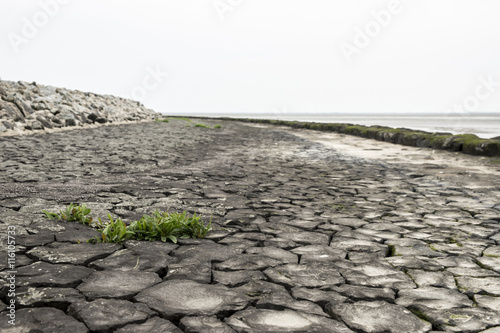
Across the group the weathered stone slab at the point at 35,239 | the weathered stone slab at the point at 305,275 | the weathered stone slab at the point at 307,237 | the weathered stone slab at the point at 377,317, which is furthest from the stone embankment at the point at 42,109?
the weathered stone slab at the point at 377,317

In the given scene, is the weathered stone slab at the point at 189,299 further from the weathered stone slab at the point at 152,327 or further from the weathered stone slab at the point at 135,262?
the weathered stone slab at the point at 135,262

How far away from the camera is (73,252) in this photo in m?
2.33

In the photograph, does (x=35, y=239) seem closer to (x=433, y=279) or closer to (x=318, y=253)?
(x=318, y=253)

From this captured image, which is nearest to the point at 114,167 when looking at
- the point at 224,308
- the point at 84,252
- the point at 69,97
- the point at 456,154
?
the point at 84,252

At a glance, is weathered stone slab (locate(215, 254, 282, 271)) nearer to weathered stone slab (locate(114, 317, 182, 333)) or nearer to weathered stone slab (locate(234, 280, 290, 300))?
weathered stone slab (locate(234, 280, 290, 300))

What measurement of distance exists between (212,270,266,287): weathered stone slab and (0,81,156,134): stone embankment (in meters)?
9.74

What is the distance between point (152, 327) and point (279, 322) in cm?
53

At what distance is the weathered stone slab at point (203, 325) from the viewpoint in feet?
5.21

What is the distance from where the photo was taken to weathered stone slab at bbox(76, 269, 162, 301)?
185 centimetres

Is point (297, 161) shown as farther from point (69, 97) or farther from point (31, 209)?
point (69, 97)

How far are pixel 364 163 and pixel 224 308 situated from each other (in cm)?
592

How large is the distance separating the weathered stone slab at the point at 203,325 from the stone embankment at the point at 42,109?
1009cm

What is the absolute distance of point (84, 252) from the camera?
2.34 m

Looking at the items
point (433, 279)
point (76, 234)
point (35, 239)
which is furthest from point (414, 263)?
point (35, 239)
